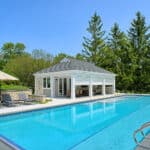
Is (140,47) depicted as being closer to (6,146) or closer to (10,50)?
(10,50)

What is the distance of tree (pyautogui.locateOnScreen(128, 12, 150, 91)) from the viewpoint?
3447cm

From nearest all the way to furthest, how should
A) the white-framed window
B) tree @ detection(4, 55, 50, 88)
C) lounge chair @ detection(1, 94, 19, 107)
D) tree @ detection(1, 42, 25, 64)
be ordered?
lounge chair @ detection(1, 94, 19, 107) < the white-framed window < tree @ detection(4, 55, 50, 88) < tree @ detection(1, 42, 25, 64)

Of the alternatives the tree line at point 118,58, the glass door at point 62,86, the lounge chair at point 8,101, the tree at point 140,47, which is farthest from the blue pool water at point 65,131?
the tree at point 140,47

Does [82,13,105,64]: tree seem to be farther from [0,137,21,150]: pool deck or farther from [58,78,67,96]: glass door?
[0,137,21,150]: pool deck

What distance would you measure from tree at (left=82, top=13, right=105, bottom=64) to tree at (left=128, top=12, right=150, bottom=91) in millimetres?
5937

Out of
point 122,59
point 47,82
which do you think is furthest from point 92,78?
point 122,59

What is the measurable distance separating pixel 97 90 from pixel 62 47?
17.1 meters

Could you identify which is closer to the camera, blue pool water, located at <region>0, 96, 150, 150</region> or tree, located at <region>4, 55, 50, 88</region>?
blue pool water, located at <region>0, 96, 150, 150</region>

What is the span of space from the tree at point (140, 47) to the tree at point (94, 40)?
5937 mm

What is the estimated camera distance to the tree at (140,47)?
113 ft

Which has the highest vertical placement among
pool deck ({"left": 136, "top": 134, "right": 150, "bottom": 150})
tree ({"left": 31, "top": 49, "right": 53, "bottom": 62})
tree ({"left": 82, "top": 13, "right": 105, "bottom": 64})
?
tree ({"left": 82, "top": 13, "right": 105, "bottom": 64})

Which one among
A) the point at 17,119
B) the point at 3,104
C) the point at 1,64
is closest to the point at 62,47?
the point at 1,64

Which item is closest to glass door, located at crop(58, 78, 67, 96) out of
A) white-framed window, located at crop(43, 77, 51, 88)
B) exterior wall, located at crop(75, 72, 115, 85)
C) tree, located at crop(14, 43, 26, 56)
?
white-framed window, located at crop(43, 77, 51, 88)

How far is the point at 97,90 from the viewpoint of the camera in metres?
28.4
